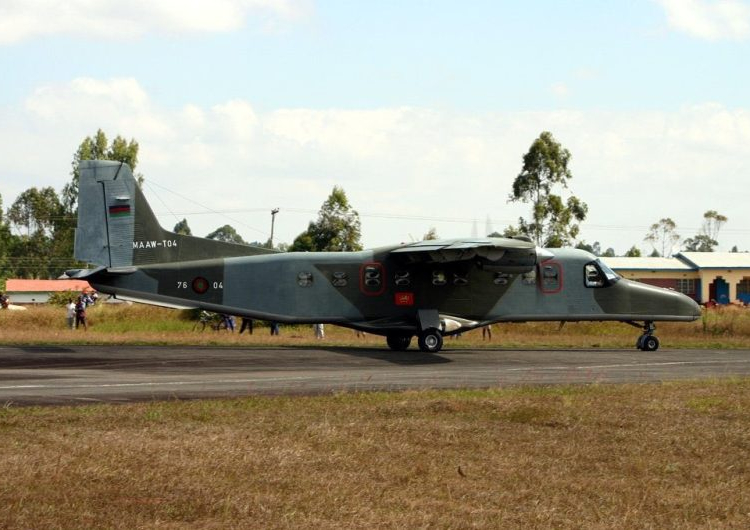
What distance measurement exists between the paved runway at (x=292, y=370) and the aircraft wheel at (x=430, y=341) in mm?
462

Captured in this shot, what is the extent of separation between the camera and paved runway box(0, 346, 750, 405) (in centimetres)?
→ 1953

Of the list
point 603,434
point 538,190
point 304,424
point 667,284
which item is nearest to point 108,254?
point 304,424

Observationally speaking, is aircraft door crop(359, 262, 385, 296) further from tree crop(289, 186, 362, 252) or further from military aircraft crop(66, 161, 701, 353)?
tree crop(289, 186, 362, 252)

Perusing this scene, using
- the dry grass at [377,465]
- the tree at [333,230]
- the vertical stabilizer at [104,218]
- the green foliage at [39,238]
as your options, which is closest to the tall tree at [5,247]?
the green foliage at [39,238]

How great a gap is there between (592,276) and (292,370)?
13490 mm

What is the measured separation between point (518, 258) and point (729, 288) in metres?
81.6

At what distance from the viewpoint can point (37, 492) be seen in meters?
10.0

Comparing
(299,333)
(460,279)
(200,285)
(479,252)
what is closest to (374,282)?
(460,279)

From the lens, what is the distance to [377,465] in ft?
39.5

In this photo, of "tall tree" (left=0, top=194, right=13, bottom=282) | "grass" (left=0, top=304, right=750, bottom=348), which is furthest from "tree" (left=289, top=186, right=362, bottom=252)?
"tall tree" (left=0, top=194, right=13, bottom=282)

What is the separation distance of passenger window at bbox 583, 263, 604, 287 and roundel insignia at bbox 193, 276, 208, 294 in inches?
507

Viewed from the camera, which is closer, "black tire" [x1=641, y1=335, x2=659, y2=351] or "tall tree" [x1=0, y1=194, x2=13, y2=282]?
"black tire" [x1=641, y1=335, x2=659, y2=351]

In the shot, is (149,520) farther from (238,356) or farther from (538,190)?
(538,190)

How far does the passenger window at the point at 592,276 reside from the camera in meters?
33.7
